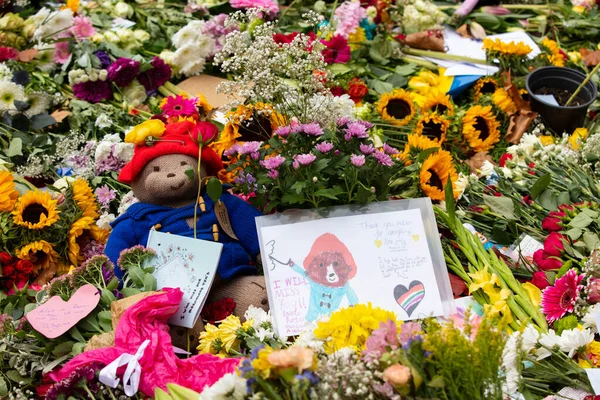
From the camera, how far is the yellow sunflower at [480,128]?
2.23 meters

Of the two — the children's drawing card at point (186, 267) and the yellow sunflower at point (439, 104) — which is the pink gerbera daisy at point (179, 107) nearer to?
the children's drawing card at point (186, 267)

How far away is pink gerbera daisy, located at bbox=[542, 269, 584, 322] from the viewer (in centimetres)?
147

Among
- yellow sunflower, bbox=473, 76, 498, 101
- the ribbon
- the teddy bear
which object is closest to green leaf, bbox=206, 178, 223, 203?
the teddy bear

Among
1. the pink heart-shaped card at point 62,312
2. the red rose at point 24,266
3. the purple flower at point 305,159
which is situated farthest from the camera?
the red rose at point 24,266

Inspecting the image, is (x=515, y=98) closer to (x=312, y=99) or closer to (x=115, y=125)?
(x=312, y=99)

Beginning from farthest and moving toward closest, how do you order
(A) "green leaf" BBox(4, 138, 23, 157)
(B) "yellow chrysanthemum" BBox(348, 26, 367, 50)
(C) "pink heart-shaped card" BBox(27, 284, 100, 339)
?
1. (B) "yellow chrysanthemum" BBox(348, 26, 367, 50)
2. (A) "green leaf" BBox(4, 138, 23, 157)
3. (C) "pink heart-shaped card" BBox(27, 284, 100, 339)

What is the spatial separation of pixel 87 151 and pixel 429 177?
3.99 ft

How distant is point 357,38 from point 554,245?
1477mm

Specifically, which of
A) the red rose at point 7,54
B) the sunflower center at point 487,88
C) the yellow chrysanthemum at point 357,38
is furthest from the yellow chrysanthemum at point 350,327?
the red rose at point 7,54

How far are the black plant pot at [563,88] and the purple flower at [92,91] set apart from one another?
168 centimetres

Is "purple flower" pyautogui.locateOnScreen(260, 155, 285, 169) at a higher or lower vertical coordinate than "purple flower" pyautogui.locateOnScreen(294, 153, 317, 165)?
lower

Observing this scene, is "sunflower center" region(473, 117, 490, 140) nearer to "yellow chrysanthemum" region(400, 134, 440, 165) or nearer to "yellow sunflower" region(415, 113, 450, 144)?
"yellow sunflower" region(415, 113, 450, 144)

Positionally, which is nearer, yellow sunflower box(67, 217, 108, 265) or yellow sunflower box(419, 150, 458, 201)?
yellow sunflower box(419, 150, 458, 201)

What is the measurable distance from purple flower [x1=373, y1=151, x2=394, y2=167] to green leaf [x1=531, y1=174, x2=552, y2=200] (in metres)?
0.51
